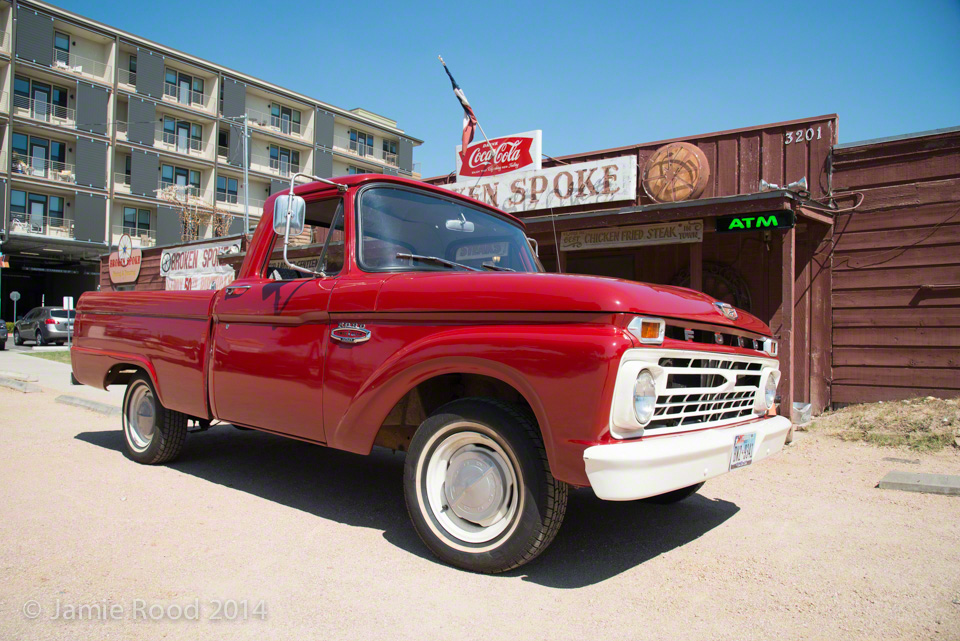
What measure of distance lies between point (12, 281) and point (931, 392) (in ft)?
159

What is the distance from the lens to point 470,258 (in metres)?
4.18

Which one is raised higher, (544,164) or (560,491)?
(544,164)

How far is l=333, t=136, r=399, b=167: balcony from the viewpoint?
48875 millimetres

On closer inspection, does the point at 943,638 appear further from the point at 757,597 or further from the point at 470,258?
the point at 470,258

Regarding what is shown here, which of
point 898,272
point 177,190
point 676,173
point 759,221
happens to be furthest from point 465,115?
point 177,190

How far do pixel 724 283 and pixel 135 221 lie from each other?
38189 millimetres

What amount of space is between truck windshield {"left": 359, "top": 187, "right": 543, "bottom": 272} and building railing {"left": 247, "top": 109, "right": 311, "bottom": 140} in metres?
43.1

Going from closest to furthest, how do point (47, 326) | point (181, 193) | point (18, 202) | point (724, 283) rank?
point (724, 283), point (47, 326), point (18, 202), point (181, 193)

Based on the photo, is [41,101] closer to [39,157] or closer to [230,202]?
[39,157]

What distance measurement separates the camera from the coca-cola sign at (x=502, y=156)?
1105cm

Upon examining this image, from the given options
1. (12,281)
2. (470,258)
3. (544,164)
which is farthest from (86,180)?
(470,258)

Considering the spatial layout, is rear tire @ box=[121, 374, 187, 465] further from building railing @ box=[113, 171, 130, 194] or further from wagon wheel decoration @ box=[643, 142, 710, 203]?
building railing @ box=[113, 171, 130, 194]

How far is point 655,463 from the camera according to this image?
267 cm

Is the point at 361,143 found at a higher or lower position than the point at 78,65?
higher
